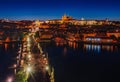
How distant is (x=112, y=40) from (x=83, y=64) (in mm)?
11251

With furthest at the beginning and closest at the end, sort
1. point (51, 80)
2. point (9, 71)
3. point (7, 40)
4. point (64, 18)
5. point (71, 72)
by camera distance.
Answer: point (64, 18) → point (7, 40) → point (71, 72) → point (9, 71) → point (51, 80)

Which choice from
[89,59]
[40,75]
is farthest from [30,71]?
[89,59]

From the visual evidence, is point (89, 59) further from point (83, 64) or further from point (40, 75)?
point (40, 75)

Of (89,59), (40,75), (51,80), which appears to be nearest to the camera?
(51,80)

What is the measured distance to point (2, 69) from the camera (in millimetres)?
8859

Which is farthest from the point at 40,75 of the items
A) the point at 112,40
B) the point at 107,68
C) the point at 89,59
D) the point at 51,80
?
the point at 112,40

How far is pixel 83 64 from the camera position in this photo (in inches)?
418

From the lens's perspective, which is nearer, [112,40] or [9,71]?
[9,71]

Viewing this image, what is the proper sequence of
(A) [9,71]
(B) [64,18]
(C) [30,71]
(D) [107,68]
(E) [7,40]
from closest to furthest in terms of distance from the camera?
(C) [30,71]
(A) [9,71]
(D) [107,68]
(E) [7,40]
(B) [64,18]

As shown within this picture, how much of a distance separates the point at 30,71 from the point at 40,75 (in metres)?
0.56

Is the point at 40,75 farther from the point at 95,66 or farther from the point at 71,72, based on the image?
the point at 95,66

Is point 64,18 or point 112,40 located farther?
point 64,18

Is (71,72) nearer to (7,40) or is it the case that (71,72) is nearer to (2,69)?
(2,69)

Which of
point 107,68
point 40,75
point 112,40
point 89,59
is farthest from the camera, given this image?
point 112,40
